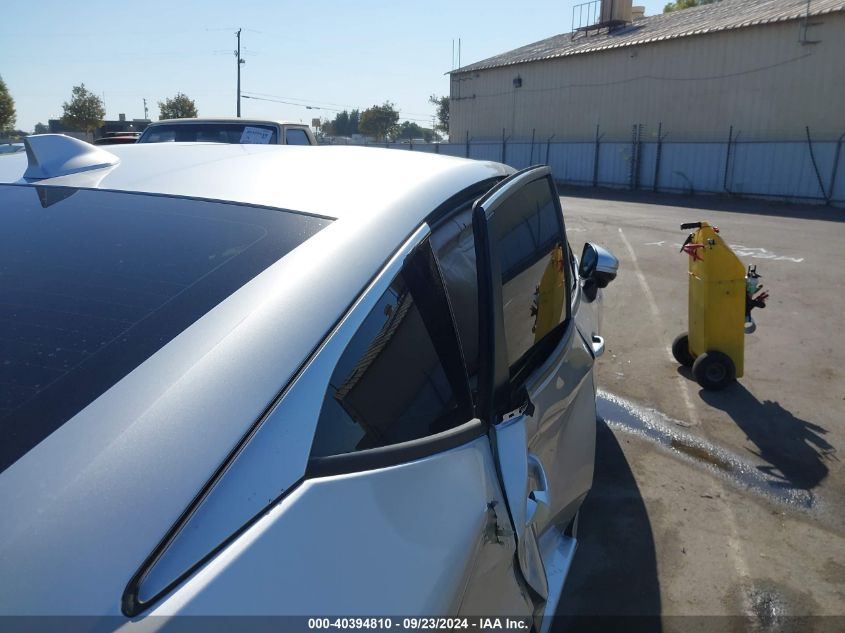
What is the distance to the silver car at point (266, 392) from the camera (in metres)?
1.04

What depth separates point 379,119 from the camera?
72.5 metres

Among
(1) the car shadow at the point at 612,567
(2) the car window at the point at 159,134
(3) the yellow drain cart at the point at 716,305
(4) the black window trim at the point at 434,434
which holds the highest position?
(2) the car window at the point at 159,134

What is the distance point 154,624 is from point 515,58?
35.6 metres

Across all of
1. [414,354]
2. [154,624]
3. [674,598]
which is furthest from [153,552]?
[674,598]

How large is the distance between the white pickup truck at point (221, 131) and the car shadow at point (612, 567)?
6.16m

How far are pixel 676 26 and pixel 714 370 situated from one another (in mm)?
25932

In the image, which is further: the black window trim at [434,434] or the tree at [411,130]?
the tree at [411,130]

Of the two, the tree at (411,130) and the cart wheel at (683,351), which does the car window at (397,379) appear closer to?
the cart wheel at (683,351)

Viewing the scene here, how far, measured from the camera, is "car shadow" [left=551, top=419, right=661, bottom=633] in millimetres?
2873

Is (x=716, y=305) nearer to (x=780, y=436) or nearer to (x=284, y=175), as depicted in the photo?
(x=780, y=436)


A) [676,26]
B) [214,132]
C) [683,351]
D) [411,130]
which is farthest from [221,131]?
[411,130]

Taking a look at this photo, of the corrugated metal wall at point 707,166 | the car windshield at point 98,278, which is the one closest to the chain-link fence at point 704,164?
the corrugated metal wall at point 707,166

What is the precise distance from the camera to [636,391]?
545 cm

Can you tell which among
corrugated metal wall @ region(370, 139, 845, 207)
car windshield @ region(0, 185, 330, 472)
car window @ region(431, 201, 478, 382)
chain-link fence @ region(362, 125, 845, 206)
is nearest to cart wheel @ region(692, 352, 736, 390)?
car window @ region(431, 201, 478, 382)
